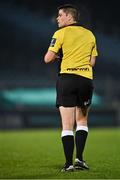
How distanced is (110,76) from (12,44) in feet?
14.3

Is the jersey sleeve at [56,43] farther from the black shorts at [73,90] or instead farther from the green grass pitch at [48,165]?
the green grass pitch at [48,165]

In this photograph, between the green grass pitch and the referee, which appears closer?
the green grass pitch

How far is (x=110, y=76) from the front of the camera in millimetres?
25719

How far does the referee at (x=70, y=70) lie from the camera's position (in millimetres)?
6117

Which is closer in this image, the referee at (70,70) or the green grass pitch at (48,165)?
the green grass pitch at (48,165)

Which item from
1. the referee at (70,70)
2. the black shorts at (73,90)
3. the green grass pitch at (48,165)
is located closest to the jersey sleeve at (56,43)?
the referee at (70,70)

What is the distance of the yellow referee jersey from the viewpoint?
612 centimetres

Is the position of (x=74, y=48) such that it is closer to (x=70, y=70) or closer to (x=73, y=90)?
(x=70, y=70)

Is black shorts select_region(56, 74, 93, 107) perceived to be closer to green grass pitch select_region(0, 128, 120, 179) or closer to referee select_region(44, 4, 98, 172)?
referee select_region(44, 4, 98, 172)

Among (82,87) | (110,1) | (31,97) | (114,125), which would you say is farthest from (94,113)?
(82,87)

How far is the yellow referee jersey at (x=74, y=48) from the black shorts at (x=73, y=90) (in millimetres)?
59

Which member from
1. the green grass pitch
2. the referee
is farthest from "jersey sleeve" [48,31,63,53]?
the green grass pitch

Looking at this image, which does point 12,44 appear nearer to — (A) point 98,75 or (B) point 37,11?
(B) point 37,11

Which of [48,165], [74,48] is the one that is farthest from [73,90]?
[48,165]
